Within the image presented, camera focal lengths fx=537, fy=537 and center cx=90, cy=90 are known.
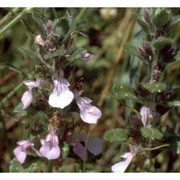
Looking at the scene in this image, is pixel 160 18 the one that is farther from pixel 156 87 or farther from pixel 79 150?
pixel 79 150

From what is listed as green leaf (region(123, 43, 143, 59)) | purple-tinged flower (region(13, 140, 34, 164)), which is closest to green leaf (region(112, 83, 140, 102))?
green leaf (region(123, 43, 143, 59))

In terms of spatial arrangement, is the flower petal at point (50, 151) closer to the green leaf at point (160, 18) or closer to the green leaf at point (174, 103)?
the green leaf at point (174, 103)

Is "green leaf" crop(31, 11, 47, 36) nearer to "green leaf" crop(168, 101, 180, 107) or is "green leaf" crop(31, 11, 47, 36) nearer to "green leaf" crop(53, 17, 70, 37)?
"green leaf" crop(53, 17, 70, 37)

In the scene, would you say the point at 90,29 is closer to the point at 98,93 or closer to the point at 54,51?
the point at 98,93

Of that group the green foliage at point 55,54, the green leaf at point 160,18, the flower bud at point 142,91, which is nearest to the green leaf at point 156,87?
the flower bud at point 142,91

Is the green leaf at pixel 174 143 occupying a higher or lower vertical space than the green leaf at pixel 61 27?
lower

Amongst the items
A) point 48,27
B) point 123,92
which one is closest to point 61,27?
point 48,27

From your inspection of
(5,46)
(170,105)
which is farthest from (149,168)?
(5,46)
